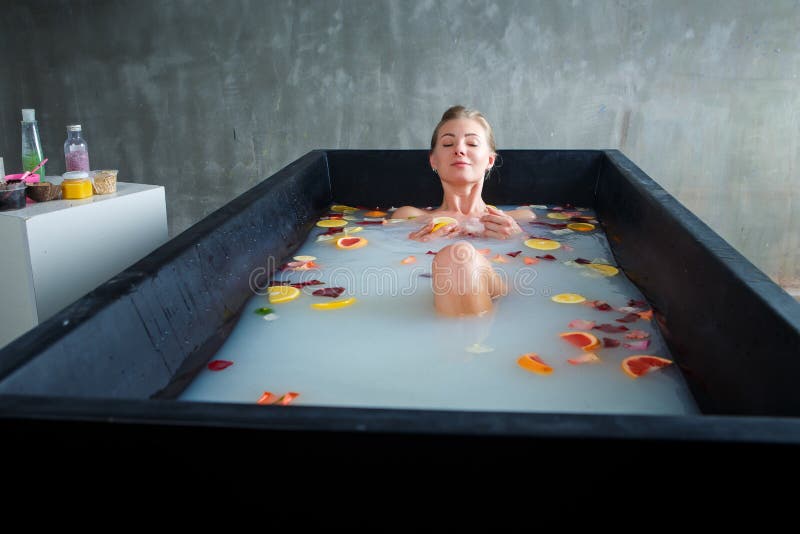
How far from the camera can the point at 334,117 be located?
3561mm

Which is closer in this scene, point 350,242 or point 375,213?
point 350,242

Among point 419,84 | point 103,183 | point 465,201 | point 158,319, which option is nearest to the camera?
point 158,319

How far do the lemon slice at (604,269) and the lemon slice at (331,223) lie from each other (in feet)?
2.99

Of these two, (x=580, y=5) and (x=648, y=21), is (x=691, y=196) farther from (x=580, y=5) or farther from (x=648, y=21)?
(x=580, y=5)

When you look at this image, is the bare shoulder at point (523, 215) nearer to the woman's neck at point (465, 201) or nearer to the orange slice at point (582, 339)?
the woman's neck at point (465, 201)

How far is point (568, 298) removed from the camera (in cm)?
181

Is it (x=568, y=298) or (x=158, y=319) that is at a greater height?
(x=158, y=319)

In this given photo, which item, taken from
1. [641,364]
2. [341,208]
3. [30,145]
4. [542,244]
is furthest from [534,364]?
[30,145]

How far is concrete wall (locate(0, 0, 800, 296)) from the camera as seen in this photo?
Result: 3.28 m

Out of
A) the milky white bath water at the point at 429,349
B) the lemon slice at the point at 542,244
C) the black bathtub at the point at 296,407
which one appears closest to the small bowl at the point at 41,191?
the black bathtub at the point at 296,407

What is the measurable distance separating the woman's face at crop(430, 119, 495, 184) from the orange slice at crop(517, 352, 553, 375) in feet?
3.36

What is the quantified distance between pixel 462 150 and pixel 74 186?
1201 millimetres

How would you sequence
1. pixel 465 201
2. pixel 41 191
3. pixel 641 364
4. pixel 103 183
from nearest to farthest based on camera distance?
pixel 641 364, pixel 41 191, pixel 103 183, pixel 465 201

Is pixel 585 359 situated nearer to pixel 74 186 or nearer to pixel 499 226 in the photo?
pixel 499 226
